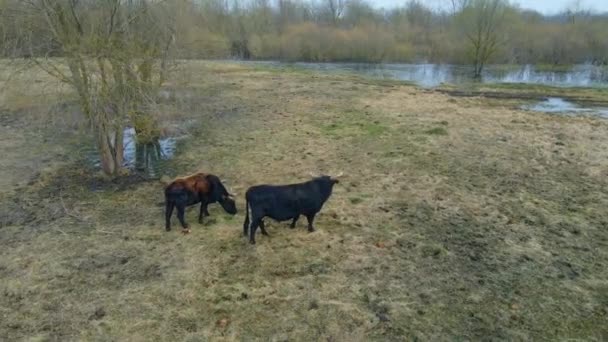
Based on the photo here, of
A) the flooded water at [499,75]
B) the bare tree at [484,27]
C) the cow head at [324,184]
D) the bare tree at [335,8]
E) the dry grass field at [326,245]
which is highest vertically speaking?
the bare tree at [335,8]

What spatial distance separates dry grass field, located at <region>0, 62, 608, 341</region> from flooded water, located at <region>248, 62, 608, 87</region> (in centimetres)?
1723

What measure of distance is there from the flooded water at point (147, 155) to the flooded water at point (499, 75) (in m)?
18.0

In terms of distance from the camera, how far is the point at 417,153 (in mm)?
11094

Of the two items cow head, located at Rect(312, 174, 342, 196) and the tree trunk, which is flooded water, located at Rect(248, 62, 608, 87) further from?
cow head, located at Rect(312, 174, 342, 196)

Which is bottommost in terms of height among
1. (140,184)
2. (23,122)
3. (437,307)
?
(437,307)

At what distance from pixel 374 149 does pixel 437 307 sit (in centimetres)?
665

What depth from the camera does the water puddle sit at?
56.2 ft

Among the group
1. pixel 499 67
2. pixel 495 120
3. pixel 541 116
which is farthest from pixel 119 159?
pixel 499 67

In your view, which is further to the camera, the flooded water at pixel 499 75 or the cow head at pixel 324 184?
the flooded water at pixel 499 75

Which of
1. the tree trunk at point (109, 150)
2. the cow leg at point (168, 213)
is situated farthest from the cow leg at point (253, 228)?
the tree trunk at point (109, 150)

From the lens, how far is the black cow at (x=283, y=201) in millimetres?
6559

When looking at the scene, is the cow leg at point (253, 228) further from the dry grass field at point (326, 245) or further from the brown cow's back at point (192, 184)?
the brown cow's back at point (192, 184)

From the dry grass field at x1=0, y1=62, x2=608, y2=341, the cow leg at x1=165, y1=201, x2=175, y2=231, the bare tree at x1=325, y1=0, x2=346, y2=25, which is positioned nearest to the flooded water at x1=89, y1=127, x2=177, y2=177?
the dry grass field at x1=0, y1=62, x2=608, y2=341

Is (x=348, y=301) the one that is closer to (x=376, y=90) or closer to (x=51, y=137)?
(x=51, y=137)
